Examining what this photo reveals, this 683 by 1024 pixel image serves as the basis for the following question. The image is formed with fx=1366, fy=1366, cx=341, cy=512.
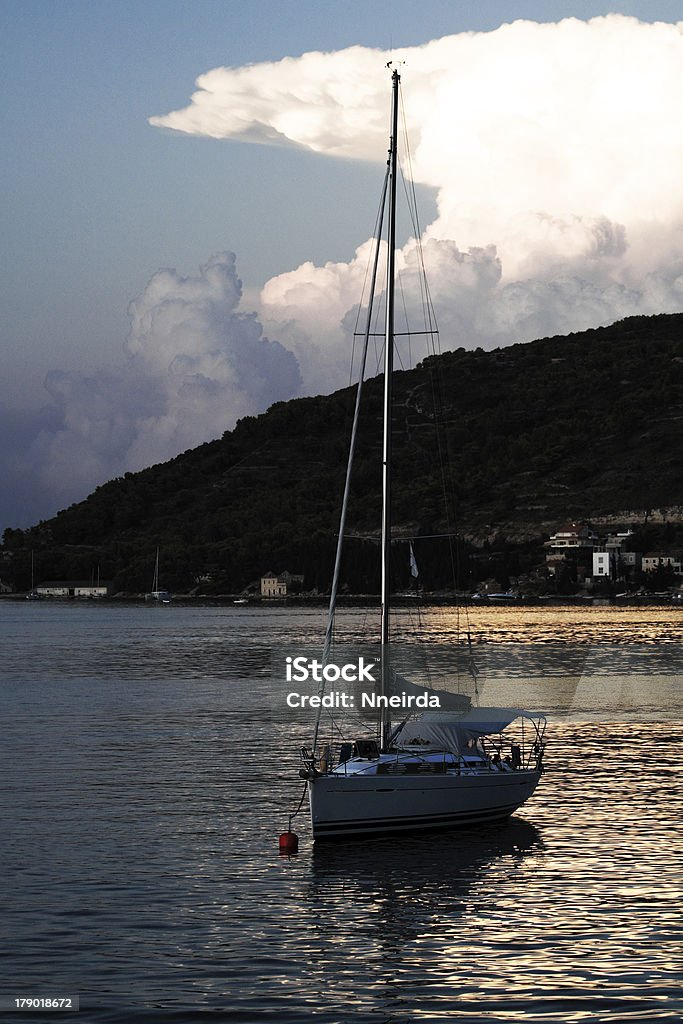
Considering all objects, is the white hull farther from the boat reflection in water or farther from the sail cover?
the sail cover

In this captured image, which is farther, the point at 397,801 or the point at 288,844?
the point at 288,844

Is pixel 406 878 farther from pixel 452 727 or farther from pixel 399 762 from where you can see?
pixel 452 727

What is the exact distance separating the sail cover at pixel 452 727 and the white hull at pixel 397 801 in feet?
4.07

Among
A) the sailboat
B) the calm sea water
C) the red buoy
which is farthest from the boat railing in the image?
the calm sea water

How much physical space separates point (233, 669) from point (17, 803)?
65.1 m

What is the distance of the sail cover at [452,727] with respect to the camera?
3578 cm

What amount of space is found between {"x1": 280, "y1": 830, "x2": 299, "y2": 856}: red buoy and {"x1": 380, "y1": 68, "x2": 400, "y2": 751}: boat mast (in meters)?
3.39

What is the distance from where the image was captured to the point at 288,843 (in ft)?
111

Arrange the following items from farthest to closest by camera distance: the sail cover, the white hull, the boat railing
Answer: the sail cover → the boat railing → the white hull

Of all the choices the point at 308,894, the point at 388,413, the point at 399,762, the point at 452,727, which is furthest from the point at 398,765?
the point at 388,413

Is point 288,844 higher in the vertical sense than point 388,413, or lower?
lower

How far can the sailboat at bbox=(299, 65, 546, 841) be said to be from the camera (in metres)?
33.2

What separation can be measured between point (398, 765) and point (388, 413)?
9.77 metres

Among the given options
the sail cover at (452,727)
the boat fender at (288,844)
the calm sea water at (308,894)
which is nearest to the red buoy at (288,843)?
the boat fender at (288,844)
